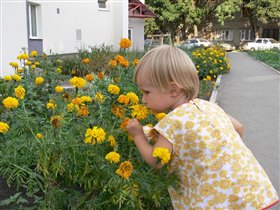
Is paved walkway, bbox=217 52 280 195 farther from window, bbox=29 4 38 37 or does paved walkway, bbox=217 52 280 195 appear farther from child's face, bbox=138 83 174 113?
window, bbox=29 4 38 37

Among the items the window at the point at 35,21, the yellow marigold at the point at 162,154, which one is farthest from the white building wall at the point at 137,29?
the yellow marigold at the point at 162,154

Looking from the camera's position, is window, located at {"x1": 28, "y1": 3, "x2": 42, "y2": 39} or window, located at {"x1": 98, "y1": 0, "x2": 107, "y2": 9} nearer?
window, located at {"x1": 28, "y1": 3, "x2": 42, "y2": 39}

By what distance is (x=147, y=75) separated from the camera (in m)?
1.79

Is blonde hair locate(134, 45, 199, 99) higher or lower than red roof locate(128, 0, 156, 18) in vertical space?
lower

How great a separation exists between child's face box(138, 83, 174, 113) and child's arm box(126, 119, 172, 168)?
0.46 feet

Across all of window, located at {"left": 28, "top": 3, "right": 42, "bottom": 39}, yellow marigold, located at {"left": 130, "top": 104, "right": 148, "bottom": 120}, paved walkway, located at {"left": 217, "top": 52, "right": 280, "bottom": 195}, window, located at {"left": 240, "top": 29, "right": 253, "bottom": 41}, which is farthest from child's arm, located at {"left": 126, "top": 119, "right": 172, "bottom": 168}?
window, located at {"left": 240, "top": 29, "right": 253, "bottom": 41}

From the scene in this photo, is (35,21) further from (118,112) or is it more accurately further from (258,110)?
(118,112)

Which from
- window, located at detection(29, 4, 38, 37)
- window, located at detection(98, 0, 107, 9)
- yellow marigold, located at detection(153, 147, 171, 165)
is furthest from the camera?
window, located at detection(98, 0, 107, 9)

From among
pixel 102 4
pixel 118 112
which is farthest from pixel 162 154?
pixel 102 4

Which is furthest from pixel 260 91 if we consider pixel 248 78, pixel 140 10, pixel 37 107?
pixel 140 10

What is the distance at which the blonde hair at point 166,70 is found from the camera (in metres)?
1.76

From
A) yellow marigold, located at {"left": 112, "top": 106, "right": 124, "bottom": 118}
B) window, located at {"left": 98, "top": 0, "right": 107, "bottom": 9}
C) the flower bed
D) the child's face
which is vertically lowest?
the flower bed

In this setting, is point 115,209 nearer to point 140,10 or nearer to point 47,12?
point 47,12

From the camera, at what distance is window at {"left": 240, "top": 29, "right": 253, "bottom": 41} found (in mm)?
51875
